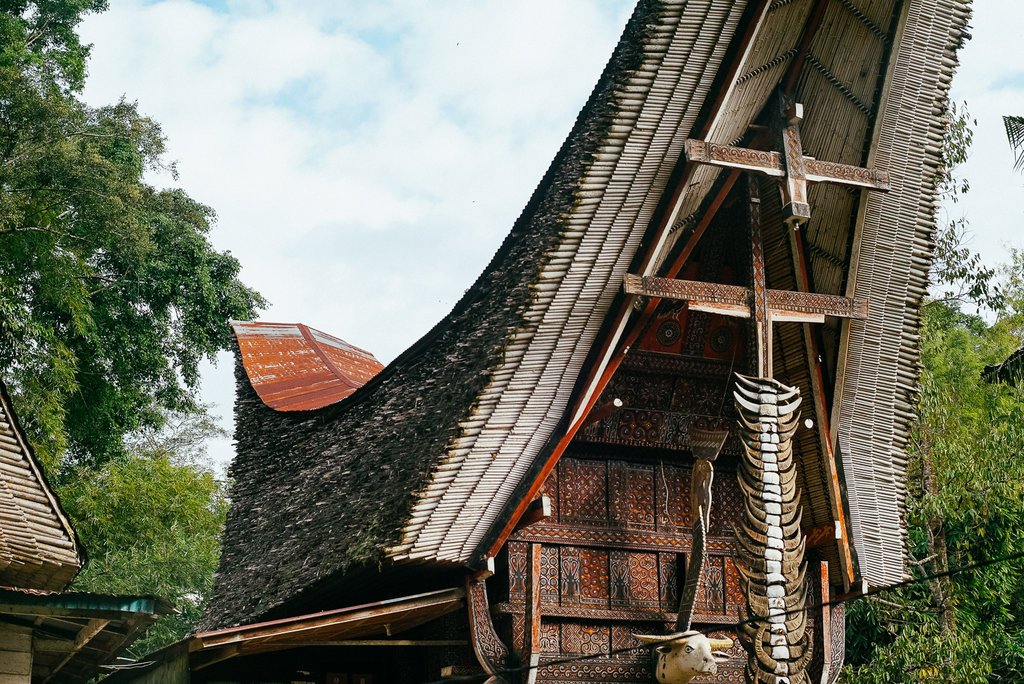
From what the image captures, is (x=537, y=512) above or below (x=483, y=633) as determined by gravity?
above

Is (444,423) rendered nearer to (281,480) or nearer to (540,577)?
(540,577)

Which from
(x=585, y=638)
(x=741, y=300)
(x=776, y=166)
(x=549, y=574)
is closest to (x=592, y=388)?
(x=741, y=300)

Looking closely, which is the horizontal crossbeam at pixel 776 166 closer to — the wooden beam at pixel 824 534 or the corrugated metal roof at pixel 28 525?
the wooden beam at pixel 824 534

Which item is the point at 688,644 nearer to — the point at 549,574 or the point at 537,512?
the point at 549,574

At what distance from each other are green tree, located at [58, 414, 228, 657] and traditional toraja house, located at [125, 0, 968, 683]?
46.8 ft

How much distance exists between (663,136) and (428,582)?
3649mm

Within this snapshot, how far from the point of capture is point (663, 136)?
8484 mm

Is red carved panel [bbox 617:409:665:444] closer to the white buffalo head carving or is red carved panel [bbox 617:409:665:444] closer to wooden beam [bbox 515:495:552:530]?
wooden beam [bbox 515:495:552:530]

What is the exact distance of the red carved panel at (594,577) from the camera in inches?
359

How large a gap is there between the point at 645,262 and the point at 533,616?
8.29ft

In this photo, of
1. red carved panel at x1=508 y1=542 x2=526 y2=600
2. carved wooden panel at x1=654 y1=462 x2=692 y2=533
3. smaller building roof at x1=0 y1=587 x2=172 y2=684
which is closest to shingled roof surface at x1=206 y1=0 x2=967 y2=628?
red carved panel at x1=508 y1=542 x2=526 y2=600

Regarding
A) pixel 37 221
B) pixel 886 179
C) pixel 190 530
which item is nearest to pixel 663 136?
pixel 886 179

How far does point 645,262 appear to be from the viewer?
28.4 ft

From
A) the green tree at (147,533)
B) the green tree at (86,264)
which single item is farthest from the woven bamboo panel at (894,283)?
the green tree at (147,533)
